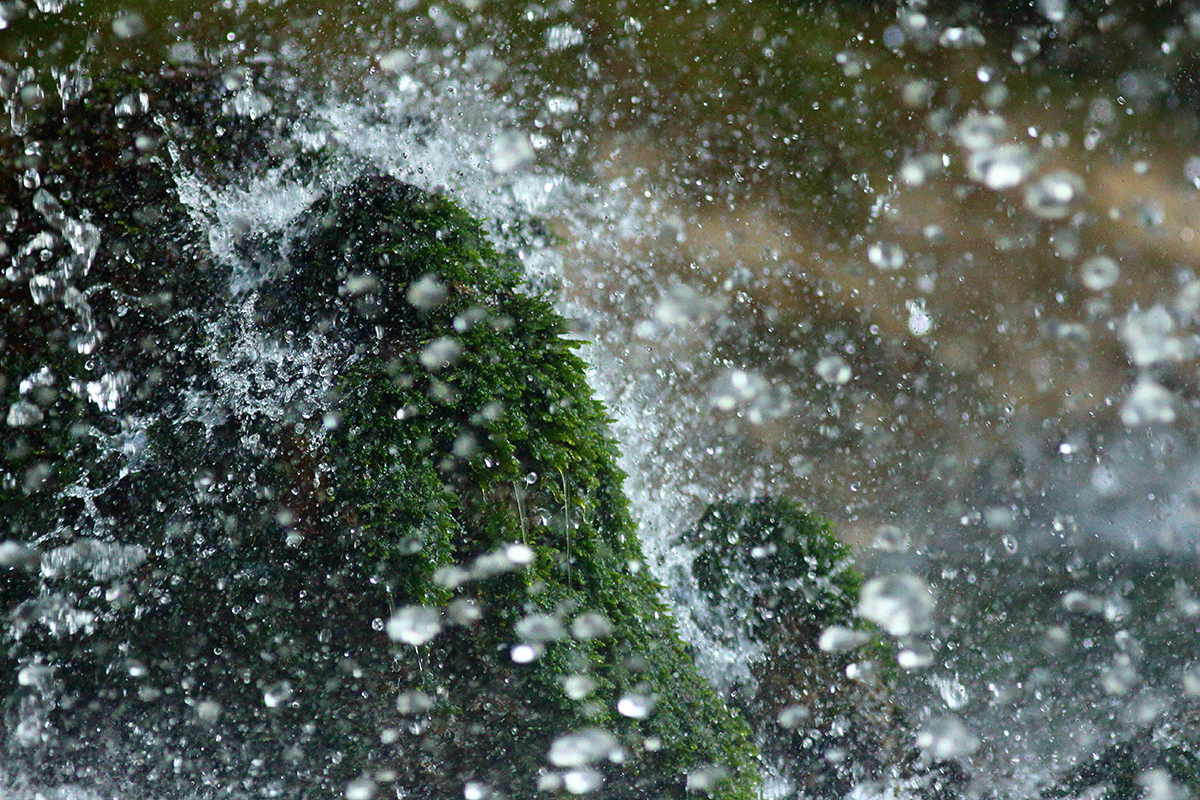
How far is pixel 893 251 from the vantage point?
4.29 metres

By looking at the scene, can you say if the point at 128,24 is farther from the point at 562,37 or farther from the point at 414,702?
the point at 414,702

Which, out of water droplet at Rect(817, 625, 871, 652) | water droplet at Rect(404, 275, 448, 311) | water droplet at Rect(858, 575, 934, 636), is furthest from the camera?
water droplet at Rect(858, 575, 934, 636)

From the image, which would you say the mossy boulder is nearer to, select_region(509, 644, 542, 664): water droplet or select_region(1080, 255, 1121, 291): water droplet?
select_region(509, 644, 542, 664): water droplet

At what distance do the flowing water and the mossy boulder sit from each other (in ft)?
3.72

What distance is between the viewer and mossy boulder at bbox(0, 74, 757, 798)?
2498 mm

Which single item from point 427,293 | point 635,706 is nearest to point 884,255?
point 427,293

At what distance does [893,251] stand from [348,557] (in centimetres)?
312

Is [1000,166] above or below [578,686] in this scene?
above

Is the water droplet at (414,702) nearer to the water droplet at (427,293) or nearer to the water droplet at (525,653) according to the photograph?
the water droplet at (525,653)

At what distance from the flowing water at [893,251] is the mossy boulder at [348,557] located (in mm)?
1134

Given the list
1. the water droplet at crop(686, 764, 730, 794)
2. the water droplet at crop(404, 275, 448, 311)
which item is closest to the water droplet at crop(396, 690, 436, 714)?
the water droplet at crop(686, 764, 730, 794)

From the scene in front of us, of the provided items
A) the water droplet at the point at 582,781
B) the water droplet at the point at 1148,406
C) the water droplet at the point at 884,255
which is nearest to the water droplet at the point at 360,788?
the water droplet at the point at 582,781

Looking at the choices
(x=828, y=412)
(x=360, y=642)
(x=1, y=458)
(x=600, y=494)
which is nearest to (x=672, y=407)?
(x=828, y=412)

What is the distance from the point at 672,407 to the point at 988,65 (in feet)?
7.78
